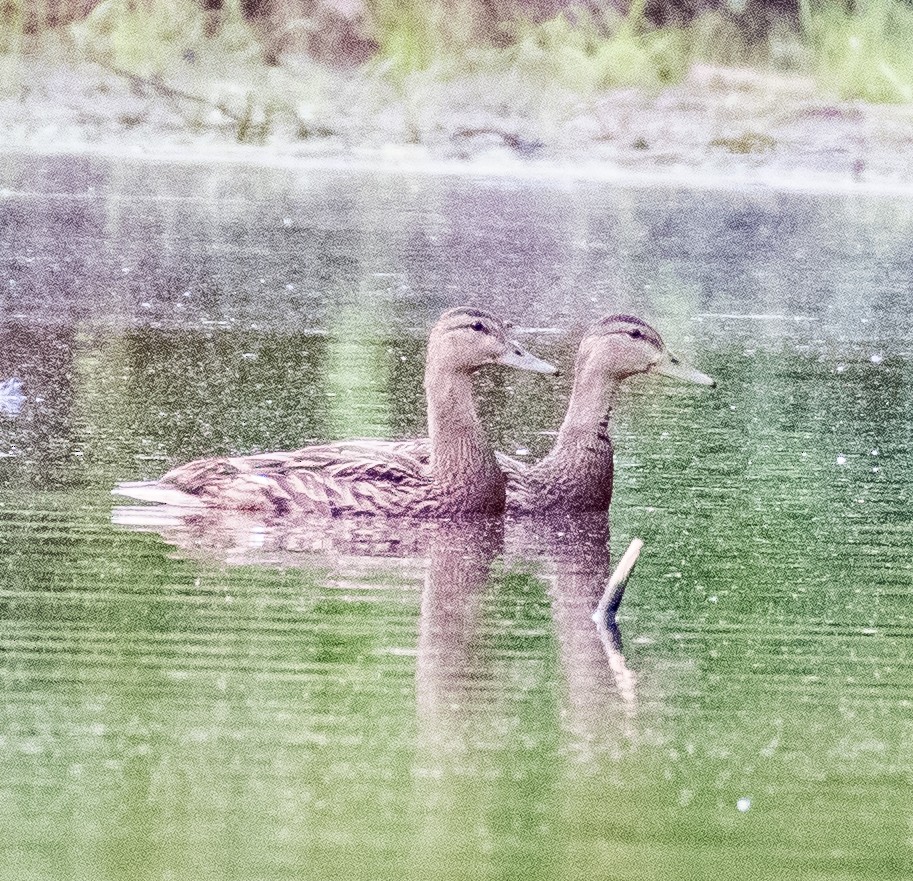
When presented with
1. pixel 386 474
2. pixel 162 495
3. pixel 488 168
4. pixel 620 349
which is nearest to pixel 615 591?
pixel 386 474

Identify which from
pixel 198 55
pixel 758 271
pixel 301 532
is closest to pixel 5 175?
pixel 198 55

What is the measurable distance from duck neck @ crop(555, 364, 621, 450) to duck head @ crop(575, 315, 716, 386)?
2 cm

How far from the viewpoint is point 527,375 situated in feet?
38.1

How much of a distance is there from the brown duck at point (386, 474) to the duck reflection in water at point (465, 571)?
0.21 feet

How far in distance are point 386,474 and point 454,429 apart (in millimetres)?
286

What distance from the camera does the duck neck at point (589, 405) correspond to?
28.0ft

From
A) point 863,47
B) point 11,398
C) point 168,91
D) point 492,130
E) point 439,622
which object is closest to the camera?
point 439,622

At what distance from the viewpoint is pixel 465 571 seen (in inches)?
286

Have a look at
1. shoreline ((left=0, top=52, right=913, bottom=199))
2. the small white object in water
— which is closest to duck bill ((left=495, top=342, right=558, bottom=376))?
the small white object in water

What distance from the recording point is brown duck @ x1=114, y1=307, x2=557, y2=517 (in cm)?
798

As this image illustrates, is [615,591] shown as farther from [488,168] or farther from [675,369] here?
[488,168]

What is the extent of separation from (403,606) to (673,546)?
1205 millimetres

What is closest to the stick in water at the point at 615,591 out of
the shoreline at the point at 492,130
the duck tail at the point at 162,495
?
the duck tail at the point at 162,495

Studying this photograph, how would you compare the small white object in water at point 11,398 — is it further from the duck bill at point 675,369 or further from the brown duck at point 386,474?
the duck bill at point 675,369
